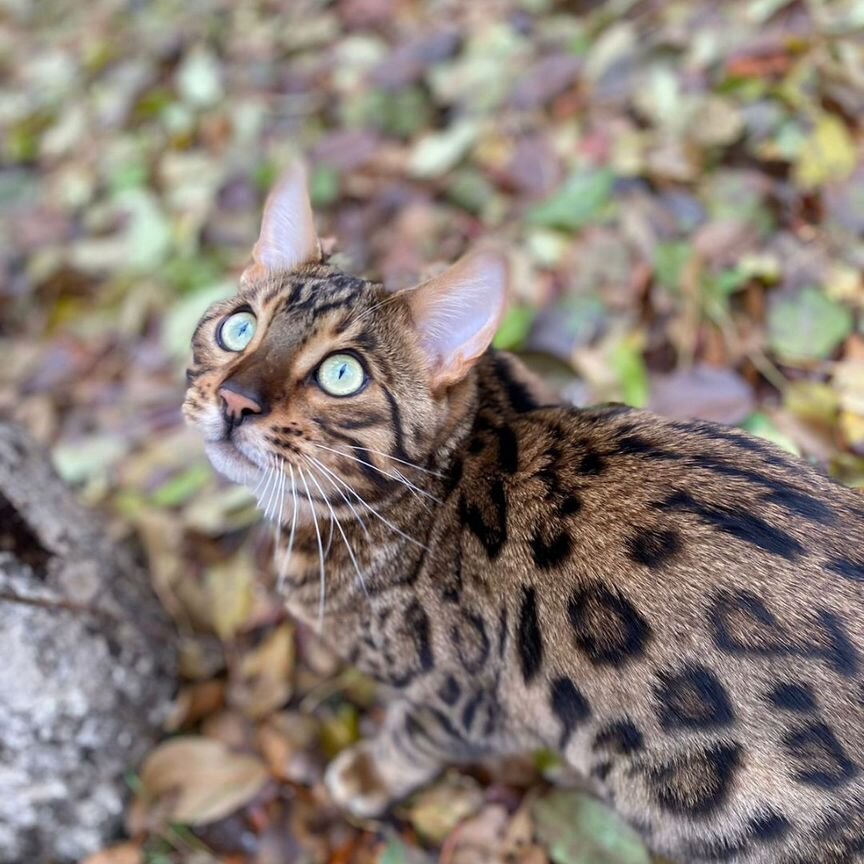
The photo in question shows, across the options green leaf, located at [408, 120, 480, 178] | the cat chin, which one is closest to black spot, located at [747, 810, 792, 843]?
the cat chin

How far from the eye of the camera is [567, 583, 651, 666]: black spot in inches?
57.1

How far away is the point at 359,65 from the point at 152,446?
6.46ft

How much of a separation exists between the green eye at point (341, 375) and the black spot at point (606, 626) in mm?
585

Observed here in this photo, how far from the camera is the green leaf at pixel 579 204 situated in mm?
2900

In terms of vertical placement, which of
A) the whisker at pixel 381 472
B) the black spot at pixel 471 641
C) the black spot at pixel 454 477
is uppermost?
the whisker at pixel 381 472

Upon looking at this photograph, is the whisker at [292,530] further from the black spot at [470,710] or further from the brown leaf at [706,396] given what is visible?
the brown leaf at [706,396]

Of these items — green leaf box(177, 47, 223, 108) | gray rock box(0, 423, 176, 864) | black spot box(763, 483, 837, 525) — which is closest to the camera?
black spot box(763, 483, 837, 525)

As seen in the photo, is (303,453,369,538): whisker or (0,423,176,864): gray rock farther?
(0,423,176,864): gray rock

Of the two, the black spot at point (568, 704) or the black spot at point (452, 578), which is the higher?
the black spot at point (452, 578)

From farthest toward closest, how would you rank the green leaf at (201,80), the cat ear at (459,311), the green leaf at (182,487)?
1. the green leaf at (201,80)
2. the green leaf at (182,487)
3. the cat ear at (459,311)

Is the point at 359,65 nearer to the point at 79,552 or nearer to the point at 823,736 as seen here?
the point at 79,552

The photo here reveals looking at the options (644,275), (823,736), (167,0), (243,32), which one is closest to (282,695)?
(823,736)

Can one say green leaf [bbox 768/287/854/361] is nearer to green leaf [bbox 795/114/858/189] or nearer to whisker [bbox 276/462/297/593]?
green leaf [bbox 795/114/858/189]

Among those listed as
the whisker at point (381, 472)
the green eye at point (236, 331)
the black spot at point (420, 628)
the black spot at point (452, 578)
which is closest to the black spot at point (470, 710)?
the black spot at point (420, 628)
